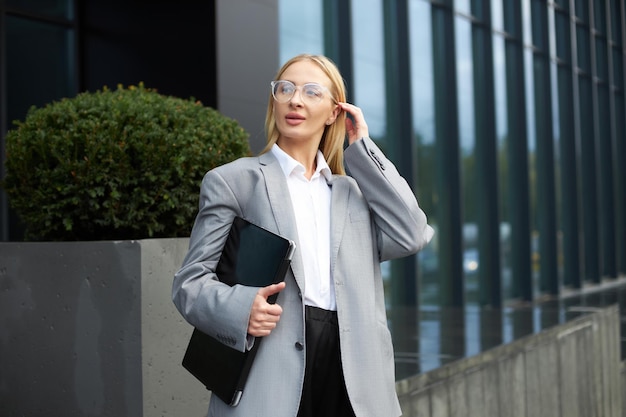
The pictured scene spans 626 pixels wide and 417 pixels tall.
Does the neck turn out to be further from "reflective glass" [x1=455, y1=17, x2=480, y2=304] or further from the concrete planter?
"reflective glass" [x1=455, y1=17, x2=480, y2=304]

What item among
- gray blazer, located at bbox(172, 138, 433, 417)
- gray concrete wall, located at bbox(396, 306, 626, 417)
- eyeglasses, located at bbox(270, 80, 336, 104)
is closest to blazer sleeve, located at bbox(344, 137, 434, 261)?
gray blazer, located at bbox(172, 138, 433, 417)

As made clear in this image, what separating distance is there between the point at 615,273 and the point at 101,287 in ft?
62.7

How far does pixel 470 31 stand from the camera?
13859 millimetres

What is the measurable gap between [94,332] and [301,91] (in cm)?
170

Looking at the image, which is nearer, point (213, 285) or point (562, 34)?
point (213, 285)

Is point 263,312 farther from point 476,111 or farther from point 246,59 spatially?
point 476,111

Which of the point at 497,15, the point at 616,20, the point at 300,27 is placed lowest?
the point at 300,27

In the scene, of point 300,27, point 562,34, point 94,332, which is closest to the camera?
point 94,332

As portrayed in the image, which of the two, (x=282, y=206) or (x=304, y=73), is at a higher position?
(x=304, y=73)

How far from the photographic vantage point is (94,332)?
3605 millimetres

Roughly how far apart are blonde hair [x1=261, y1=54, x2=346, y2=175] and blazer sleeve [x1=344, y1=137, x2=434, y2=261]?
0.08 metres

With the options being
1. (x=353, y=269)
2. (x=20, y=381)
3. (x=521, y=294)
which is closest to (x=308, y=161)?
(x=353, y=269)

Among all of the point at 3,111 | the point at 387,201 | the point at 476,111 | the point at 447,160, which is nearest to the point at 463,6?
the point at 476,111

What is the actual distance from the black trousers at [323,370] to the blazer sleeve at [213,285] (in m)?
0.24
